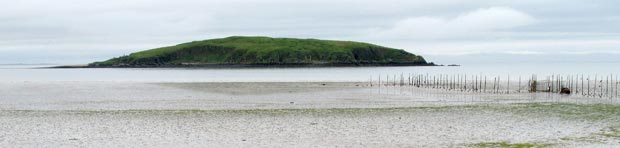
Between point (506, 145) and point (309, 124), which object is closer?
point (506, 145)

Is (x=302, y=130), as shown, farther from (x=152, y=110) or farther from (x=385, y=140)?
(x=152, y=110)

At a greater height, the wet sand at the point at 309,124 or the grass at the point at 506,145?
the wet sand at the point at 309,124

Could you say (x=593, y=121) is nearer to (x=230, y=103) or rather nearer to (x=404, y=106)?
(x=404, y=106)

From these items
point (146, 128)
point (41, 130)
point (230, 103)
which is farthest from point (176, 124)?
point (230, 103)

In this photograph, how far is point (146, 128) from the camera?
33.2 metres

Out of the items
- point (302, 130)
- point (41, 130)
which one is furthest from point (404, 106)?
point (41, 130)

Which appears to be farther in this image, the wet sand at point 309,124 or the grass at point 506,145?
the wet sand at point 309,124

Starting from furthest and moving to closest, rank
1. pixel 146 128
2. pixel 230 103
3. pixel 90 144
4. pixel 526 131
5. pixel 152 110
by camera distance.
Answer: pixel 230 103
pixel 152 110
pixel 146 128
pixel 526 131
pixel 90 144

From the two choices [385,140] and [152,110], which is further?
[152,110]

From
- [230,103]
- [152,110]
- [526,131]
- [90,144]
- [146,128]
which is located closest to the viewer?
[90,144]

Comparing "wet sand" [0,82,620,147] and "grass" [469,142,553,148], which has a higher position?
"wet sand" [0,82,620,147]

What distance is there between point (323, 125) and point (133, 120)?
431 inches

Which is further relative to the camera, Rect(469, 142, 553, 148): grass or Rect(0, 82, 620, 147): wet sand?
Rect(0, 82, 620, 147): wet sand

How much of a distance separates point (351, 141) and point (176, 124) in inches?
439
